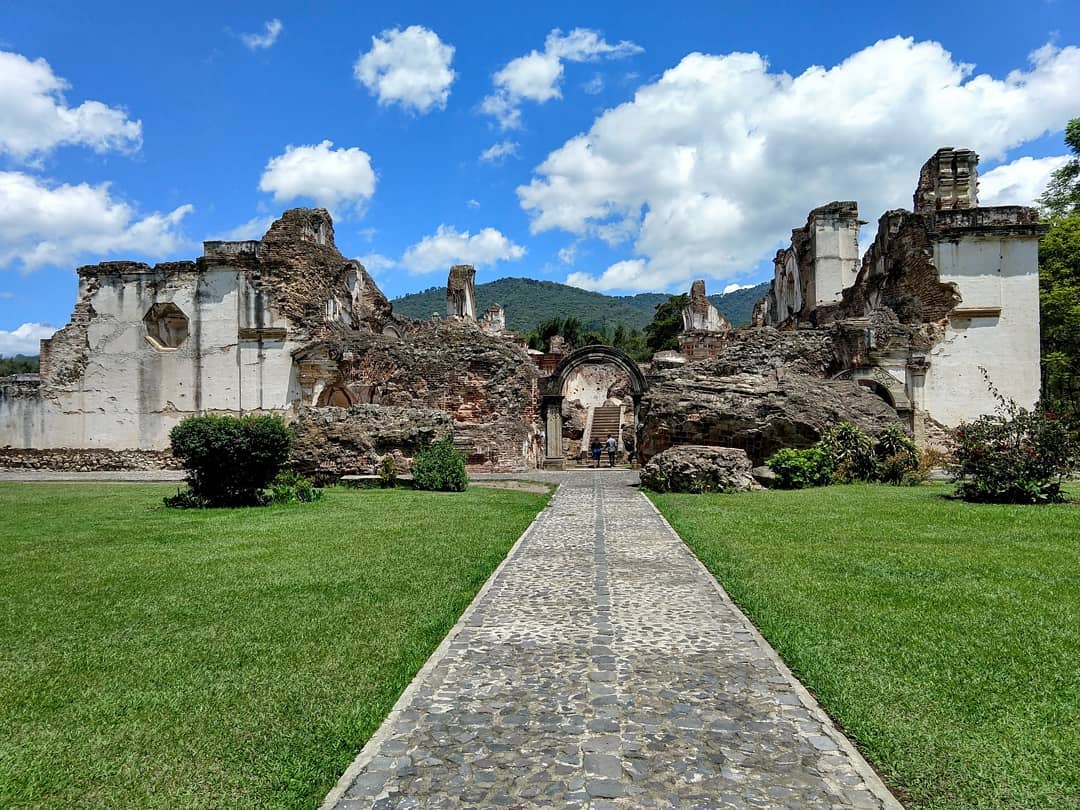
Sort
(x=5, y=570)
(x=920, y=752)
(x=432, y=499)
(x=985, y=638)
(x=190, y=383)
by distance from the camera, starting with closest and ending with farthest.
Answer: (x=920, y=752)
(x=985, y=638)
(x=5, y=570)
(x=432, y=499)
(x=190, y=383)

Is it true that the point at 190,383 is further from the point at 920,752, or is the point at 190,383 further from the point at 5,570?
the point at 920,752

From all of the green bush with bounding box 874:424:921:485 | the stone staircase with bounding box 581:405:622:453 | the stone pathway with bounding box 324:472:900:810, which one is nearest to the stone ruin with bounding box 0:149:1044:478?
the stone staircase with bounding box 581:405:622:453

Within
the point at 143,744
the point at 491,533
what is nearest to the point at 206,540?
the point at 491,533

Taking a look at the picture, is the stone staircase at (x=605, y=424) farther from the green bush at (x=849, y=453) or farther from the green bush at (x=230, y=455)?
the green bush at (x=230, y=455)

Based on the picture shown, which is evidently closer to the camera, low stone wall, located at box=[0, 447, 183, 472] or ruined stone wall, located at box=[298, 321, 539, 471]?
ruined stone wall, located at box=[298, 321, 539, 471]

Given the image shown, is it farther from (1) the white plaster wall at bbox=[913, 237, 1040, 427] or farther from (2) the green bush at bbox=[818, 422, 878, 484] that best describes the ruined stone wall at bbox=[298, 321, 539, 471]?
(1) the white plaster wall at bbox=[913, 237, 1040, 427]

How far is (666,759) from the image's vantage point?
2.98 m

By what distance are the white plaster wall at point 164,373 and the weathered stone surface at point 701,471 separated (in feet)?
50.0

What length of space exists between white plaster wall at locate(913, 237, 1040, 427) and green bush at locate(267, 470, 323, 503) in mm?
19570

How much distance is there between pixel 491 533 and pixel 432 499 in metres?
4.03

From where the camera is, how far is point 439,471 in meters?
14.7

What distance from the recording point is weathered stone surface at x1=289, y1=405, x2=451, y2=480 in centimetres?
1617

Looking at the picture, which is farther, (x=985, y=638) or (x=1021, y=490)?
(x=1021, y=490)

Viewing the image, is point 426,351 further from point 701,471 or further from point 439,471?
point 701,471
